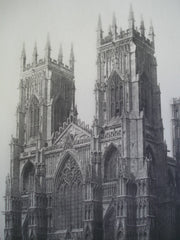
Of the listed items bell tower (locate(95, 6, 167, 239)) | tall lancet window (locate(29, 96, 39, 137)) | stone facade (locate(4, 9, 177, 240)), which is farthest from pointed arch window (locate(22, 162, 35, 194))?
bell tower (locate(95, 6, 167, 239))

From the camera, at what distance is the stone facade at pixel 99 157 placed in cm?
4888

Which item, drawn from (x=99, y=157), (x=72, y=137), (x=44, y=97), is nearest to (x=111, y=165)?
(x=99, y=157)

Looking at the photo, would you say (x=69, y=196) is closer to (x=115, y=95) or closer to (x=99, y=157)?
(x=99, y=157)

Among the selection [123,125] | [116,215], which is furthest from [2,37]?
[116,215]

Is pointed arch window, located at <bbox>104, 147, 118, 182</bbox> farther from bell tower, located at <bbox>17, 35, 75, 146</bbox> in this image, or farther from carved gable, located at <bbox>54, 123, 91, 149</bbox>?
bell tower, located at <bbox>17, 35, 75, 146</bbox>

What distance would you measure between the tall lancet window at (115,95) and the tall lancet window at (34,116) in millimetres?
10082

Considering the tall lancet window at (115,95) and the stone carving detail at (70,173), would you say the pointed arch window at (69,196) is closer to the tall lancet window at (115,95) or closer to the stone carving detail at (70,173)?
the stone carving detail at (70,173)

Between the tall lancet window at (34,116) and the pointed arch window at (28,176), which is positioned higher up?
the tall lancet window at (34,116)

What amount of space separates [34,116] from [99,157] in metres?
12.2

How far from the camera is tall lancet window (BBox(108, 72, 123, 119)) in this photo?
177 feet

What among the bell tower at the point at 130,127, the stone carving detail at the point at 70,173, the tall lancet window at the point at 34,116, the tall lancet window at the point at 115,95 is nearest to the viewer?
the bell tower at the point at 130,127

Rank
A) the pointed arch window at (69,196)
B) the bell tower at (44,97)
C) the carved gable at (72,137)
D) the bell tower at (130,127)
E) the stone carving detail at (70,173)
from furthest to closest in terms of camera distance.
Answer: the bell tower at (44,97), the carved gable at (72,137), the stone carving detail at (70,173), the pointed arch window at (69,196), the bell tower at (130,127)

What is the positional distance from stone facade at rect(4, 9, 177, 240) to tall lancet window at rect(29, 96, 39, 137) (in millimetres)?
112

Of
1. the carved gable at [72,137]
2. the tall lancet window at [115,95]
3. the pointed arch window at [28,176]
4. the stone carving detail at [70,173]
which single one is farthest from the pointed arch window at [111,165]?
the pointed arch window at [28,176]
